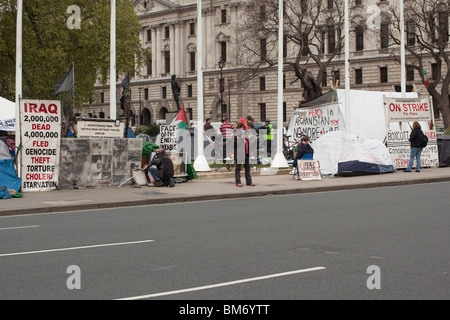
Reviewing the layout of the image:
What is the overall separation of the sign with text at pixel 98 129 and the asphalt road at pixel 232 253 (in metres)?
5.29

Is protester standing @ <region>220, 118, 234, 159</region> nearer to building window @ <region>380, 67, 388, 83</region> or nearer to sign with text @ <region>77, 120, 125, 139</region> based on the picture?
sign with text @ <region>77, 120, 125, 139</region>

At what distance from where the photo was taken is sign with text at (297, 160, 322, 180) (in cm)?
2214

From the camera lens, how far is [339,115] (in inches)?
1115

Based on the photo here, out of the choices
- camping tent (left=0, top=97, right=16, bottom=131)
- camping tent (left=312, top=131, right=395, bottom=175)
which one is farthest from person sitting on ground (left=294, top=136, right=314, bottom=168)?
camping tent (left=0, top=97, right=16, bottom=131)

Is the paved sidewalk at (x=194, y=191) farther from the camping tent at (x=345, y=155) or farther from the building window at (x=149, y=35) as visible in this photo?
the building window at (x=149, y=35)

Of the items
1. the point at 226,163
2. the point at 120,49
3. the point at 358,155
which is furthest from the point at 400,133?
the point at 120,49

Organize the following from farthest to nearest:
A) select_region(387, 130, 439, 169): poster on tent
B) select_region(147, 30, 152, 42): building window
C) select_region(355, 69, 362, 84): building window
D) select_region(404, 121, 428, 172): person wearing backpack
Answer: select_region(147, 30, 152, 42): building window, select_region(355, 69, 362, 84): building window, select_region(387, 130, 439, 169): poster on tent, select_region(404, 121, 428, 172): person wearing backpack

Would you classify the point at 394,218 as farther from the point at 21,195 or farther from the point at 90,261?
the point at 21,195

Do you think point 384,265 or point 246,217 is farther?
point 246,217

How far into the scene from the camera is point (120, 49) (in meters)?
47.3

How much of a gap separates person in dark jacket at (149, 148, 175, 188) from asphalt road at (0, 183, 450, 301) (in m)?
5.27

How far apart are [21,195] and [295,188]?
24.7 ft

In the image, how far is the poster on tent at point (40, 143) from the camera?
1831cm
